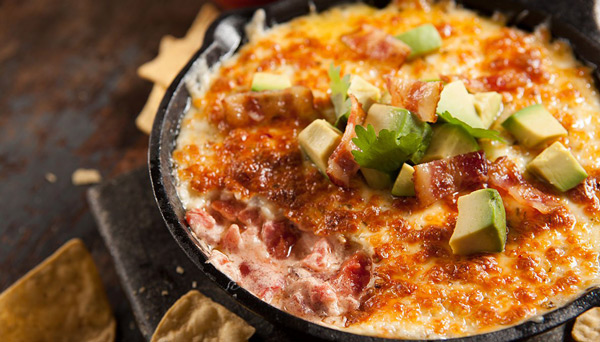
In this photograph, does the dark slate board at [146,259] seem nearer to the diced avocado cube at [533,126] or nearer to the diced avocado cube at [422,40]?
the diced avocado cube at [533,126]

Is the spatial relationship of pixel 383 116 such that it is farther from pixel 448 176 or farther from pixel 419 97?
pixel 448 176

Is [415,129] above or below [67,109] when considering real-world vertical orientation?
above

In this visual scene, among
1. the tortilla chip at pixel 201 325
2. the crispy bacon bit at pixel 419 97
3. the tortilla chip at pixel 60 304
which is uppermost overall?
the crispy bacon bit at pixel 419 97

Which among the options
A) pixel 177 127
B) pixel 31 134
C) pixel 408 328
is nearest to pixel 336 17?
pixel 177 127

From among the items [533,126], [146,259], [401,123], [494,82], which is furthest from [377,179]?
[146,259]

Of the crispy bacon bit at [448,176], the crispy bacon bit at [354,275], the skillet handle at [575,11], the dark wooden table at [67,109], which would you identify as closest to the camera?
the crispy bacon bit at [354,275]

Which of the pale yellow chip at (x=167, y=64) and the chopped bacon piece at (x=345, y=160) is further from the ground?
the chopped bacon piece at (x=345, y=160)

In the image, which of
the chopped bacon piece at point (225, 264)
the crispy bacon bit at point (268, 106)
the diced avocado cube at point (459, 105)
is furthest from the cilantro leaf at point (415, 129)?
the chopped bacon piece at point (225, 264)

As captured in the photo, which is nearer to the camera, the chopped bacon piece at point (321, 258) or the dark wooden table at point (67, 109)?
the chopped bacon piece at point (321, 258)
